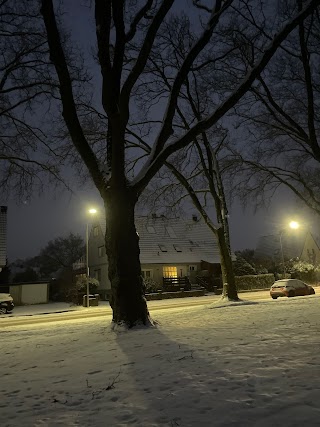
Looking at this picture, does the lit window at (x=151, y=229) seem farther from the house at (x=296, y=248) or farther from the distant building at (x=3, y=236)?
the house at (x=296, y=248)

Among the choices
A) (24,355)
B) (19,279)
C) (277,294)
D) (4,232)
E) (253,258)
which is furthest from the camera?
(253,258)

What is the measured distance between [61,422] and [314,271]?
4802 centimetres

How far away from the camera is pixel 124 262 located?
977 cm

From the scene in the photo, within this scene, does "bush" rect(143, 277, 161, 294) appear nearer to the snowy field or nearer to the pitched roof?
the pitched roof

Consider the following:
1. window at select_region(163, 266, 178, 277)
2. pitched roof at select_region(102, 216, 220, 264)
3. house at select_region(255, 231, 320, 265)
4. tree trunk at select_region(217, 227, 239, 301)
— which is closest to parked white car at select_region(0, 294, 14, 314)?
pitched roof at select_region(102, 216, 220, 264)

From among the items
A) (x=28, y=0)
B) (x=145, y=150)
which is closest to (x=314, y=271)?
(x=145, y=150)

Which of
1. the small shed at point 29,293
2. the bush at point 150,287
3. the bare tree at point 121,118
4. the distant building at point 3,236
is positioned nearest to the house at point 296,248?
the bush at point 150,287

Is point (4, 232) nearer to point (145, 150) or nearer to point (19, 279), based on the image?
point (19, 279)

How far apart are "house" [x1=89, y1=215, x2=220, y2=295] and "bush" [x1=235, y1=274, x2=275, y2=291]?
4850mm

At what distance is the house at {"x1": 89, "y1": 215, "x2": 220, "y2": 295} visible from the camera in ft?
130

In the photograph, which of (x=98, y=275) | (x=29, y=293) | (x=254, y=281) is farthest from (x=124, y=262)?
(x=254, y=281)

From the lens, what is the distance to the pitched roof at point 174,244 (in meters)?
40.2

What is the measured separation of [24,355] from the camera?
707cm

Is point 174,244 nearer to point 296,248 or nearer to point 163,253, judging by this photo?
point 163,253
